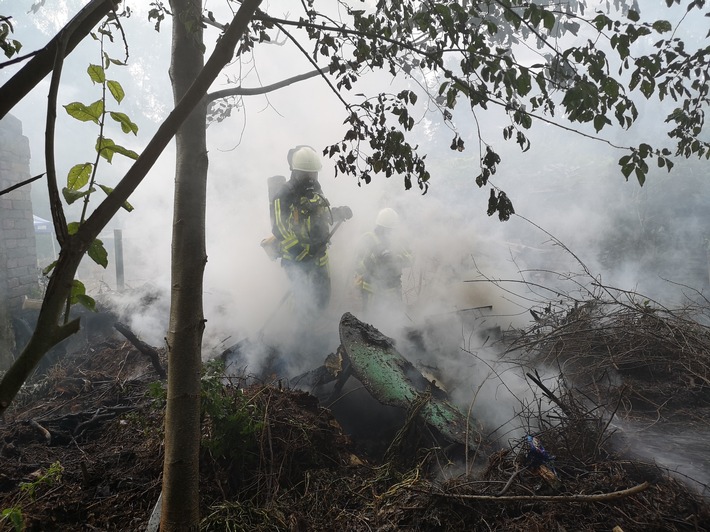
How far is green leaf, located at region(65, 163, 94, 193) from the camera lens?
1.12 metres

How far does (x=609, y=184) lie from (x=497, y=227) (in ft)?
11.8

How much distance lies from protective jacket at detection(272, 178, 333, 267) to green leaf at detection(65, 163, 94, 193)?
17.0ft

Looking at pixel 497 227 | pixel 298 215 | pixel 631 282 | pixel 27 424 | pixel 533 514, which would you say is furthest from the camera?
pixel 497 227

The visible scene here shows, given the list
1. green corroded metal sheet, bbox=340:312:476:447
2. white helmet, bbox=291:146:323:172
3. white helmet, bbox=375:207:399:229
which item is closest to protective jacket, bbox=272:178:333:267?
white helmet, bbox=291:146:323:172

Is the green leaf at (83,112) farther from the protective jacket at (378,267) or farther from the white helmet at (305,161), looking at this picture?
the protective jacket at (378,267)

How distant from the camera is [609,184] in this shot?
13469mm

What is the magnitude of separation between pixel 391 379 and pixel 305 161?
4078 mm

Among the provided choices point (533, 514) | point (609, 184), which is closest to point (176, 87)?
point (533, 514)

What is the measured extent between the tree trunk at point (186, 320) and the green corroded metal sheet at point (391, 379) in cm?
207

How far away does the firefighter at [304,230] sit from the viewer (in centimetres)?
647

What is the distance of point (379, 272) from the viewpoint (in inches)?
311

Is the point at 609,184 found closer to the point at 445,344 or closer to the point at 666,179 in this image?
the point at 666,179

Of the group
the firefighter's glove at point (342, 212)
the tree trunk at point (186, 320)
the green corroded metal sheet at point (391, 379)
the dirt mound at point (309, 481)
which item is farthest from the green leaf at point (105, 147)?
the firefighter's glove at point (342, 212)

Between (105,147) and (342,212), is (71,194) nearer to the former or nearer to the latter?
(105,147)
